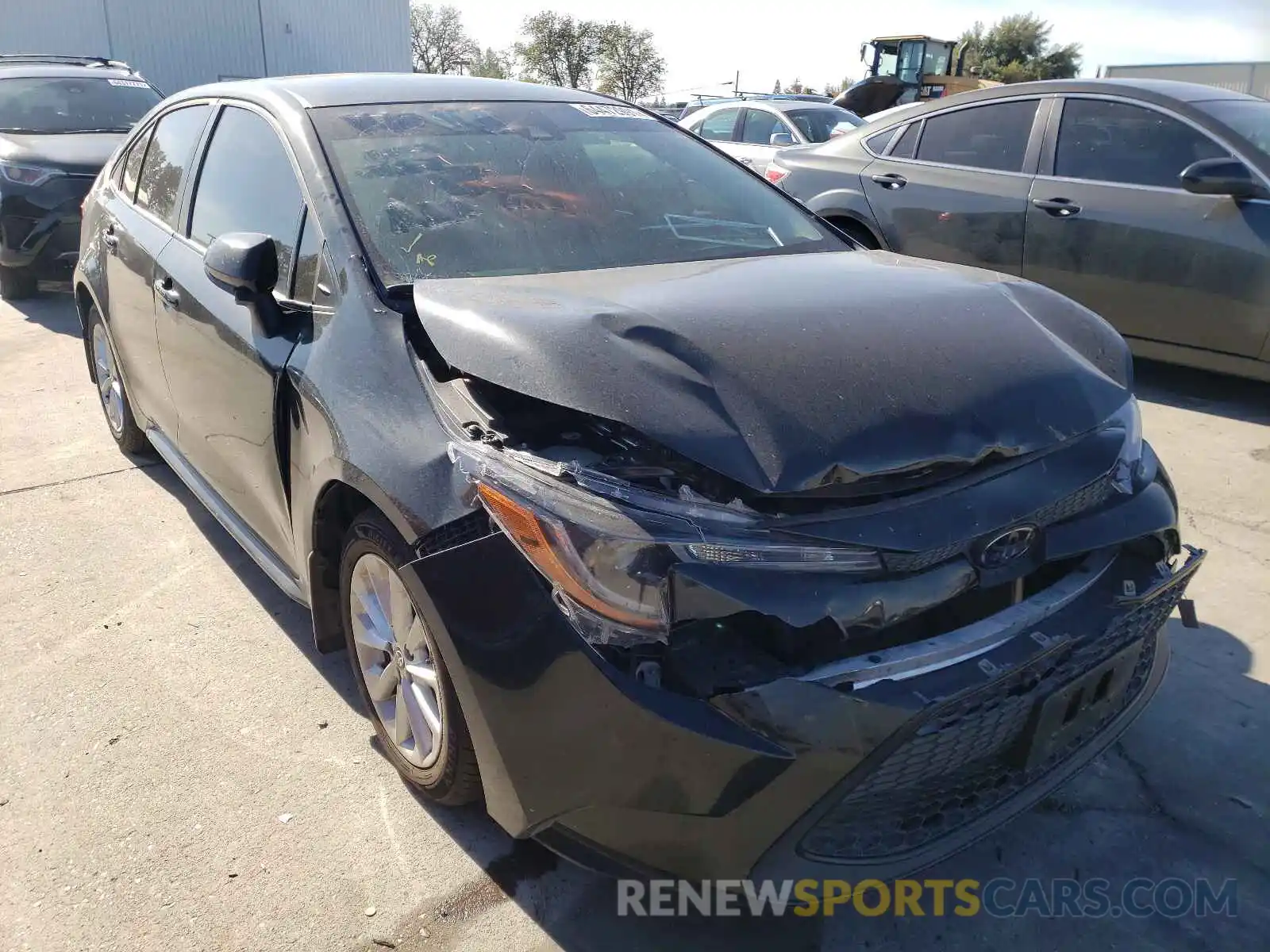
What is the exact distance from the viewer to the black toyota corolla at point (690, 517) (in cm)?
165

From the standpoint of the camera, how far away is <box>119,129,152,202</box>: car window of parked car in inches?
157

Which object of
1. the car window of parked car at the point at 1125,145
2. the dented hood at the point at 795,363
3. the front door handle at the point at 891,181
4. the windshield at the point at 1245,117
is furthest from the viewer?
the front door handle at the point at 891,181

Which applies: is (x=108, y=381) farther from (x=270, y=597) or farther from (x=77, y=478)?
(x=270, y=597)

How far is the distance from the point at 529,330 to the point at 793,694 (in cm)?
86

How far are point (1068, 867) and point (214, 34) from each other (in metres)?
29.3

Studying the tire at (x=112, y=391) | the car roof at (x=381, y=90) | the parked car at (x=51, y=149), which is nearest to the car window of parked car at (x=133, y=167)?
the tire at (x=112, y=391)

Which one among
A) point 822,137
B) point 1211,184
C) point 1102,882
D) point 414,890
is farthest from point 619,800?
point 822,137

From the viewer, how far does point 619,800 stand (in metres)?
1.69

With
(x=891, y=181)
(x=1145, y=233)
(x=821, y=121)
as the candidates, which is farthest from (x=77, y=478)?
(x=821, y=121)

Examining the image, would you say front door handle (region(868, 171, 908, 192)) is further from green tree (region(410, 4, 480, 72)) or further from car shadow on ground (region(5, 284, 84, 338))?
green tree (region(410, 4, 480, 72))

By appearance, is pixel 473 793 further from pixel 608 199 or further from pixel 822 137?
pixel 822 137

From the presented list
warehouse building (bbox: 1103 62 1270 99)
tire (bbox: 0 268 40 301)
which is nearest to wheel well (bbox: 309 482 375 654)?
tire (bbox: 0 268 40 301)

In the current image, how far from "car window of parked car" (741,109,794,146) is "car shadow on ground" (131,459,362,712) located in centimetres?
700

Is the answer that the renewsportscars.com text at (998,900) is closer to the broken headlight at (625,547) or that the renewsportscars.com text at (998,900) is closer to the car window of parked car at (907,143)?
the broken headlight at (625,547)
